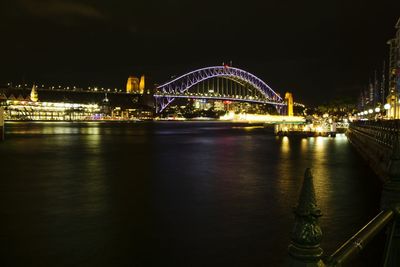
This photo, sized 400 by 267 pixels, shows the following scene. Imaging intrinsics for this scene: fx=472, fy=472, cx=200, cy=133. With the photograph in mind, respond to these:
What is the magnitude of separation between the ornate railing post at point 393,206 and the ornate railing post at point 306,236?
1.09 meters

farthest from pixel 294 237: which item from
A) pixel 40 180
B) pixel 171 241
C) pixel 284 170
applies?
pixel 284 170

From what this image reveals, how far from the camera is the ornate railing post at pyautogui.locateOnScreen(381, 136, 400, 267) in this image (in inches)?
122

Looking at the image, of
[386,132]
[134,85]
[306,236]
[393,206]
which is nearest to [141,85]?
[134,85]

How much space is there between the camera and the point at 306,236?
84.7 inches

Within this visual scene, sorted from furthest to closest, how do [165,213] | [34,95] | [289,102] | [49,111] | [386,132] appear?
[49,111]
[34,95]
[289,102]
[386,132]
[165,213]

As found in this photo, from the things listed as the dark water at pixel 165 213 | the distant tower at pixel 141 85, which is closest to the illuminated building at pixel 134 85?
the distant tower at pixel 141 85

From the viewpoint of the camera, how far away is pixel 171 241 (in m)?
8.73

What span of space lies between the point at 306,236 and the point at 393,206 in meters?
1.18

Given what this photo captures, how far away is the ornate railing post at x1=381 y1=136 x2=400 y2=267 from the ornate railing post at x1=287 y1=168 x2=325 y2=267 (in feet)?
3.57

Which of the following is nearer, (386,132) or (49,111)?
(386,132)

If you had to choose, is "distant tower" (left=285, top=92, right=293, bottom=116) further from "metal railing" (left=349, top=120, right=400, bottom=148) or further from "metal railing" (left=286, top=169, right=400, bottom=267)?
"metal railing" (left=286, top=169, right=400, bottom=267)

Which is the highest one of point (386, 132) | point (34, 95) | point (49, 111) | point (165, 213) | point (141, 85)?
point (141, 85)

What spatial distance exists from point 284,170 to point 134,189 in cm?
853

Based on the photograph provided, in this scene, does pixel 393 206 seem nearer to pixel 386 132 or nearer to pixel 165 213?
pixel 165 213
